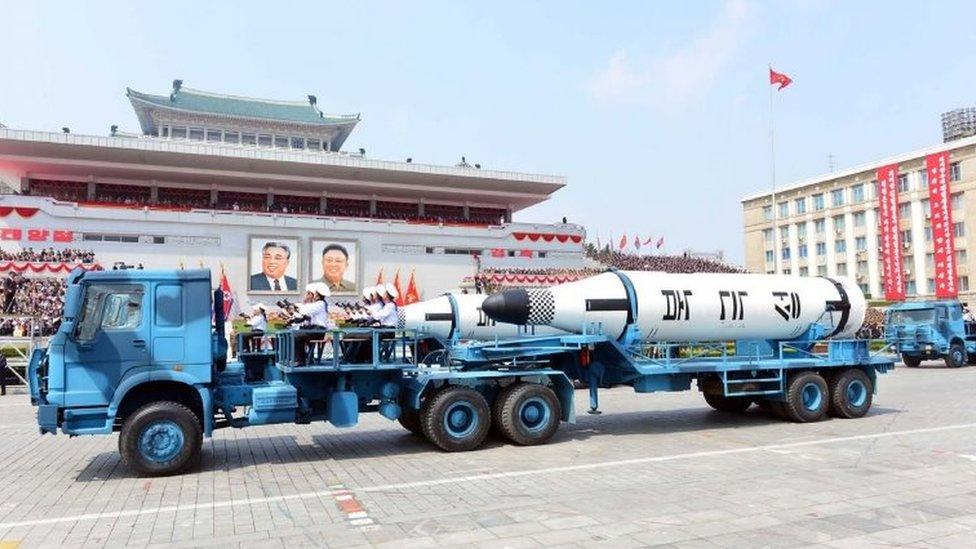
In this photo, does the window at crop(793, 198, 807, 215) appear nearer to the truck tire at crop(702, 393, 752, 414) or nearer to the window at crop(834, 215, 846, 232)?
the window at crop(834, 215, 846, 232)

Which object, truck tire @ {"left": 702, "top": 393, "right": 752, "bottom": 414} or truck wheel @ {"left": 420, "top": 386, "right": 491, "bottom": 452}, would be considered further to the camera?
truck tire @ {"left": 702, "top": 393, "right": 752, "bottom": 414}

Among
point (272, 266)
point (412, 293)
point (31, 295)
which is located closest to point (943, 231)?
point (412, 293)

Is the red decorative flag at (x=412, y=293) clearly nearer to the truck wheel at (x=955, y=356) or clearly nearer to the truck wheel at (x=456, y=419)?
the truck wheel at (x=955, y=356)

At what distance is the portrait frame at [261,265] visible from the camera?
3603cm

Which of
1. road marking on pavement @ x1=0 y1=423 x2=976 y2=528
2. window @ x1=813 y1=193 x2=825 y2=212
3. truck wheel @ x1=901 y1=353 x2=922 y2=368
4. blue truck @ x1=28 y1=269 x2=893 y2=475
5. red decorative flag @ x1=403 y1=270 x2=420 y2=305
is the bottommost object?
truck wheel @ x1=901 y1=353 x2=922 y2=368

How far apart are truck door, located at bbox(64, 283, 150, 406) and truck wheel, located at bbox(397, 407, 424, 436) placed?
150 inches

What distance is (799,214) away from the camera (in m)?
64.6

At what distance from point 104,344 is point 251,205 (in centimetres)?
3548

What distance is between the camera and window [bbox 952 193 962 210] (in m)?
50.7

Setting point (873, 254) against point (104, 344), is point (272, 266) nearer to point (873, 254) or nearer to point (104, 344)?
point (104, 344)

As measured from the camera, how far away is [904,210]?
55312 mm

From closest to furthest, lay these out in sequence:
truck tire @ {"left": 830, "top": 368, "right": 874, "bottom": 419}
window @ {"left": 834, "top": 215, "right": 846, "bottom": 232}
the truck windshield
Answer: truck tire @ {"left": 830, "top": 368, "right": 874, "bottom": 419}
the truck windshield
window @ {"left": 834, "top": 215, "right": 846, "bottom": 232}

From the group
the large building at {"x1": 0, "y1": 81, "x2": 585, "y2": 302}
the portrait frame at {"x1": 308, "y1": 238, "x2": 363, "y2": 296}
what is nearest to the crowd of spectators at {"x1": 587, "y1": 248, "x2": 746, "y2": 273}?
the large building at {"x1": 0, "y1": 81, "x2": 585, "y2": 302}

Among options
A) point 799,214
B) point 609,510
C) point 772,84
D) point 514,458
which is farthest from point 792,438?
point 799,214
